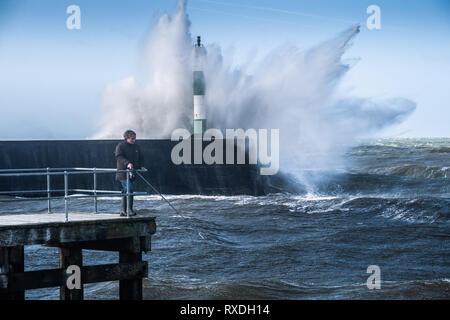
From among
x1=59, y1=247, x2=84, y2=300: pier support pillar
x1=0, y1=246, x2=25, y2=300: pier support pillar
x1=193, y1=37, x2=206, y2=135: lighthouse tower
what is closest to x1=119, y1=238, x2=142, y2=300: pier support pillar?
x1=59, y1=247, x2=84, y2=300: pier support pillar

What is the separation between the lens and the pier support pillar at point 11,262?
746 cm

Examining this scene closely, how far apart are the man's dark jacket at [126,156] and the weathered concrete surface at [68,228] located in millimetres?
651

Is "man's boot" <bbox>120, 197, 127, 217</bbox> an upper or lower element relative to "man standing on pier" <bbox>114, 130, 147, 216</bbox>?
lower

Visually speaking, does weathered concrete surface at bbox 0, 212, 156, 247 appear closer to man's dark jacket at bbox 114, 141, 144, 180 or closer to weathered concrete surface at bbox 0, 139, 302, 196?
man's dark jacket at bbox 114, 141, 144, 180

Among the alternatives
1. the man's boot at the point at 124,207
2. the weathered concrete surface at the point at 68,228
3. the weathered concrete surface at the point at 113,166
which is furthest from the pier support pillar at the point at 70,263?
the weathered concrete surface at the point at 113,166

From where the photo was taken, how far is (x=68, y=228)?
25.2 ft

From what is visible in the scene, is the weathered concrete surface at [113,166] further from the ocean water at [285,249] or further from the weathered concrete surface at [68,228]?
the weathered concrete surface at [68,228]

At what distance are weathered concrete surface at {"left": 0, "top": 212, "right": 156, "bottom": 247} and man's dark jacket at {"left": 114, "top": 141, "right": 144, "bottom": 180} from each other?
651 millimetres

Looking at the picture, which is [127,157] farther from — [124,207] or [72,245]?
[72,245]

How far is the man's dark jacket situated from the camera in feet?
28.0

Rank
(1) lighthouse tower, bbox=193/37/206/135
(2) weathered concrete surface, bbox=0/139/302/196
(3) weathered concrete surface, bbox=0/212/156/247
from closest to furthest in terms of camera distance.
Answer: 1. (3) weathered concrete surface, bbox=0/212/156/247
2. (2) weathered concrete surface, bbox=0/139/302/196
3. (1) lighthouse tower, bbox=193/37/206/135
